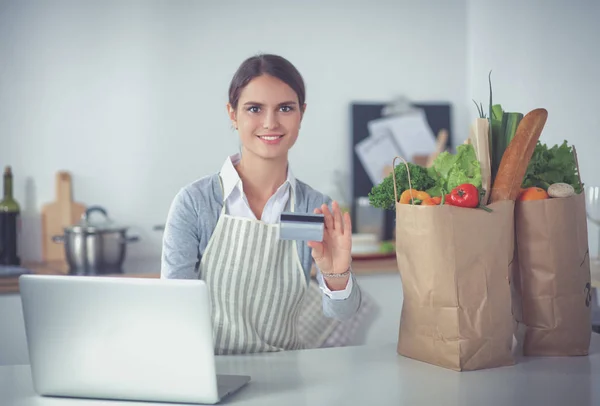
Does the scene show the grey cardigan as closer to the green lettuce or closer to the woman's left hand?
the woman's left hand

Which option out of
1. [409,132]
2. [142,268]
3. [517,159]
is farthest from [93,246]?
[517,159]

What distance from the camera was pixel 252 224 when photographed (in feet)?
5.98

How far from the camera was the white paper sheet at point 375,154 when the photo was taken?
3549 millimetres

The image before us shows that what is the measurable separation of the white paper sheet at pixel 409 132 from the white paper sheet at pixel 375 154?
1.3 inches

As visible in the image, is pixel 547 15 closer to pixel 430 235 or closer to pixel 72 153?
pixel 72 153

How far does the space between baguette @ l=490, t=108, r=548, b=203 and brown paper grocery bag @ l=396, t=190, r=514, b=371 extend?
3 centimetres

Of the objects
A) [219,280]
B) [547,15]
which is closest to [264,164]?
[219,280]

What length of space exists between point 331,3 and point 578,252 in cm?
223

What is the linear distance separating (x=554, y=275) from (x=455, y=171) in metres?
0.28

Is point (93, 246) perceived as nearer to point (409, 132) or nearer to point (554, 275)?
point (409, 132)

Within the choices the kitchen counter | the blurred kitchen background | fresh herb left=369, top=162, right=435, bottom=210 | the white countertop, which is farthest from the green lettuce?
the blurred kitchen background

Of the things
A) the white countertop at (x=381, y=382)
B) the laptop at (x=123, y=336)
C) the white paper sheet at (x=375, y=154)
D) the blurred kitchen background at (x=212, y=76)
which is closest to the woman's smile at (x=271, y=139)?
the white countertop at (x=381, y=382)

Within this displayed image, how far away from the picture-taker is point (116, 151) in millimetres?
3348

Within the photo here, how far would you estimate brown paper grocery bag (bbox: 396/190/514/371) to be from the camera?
146 cm
